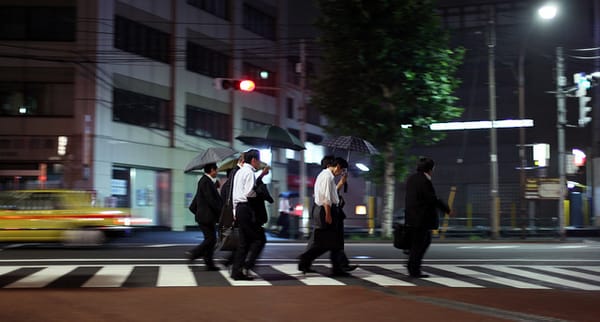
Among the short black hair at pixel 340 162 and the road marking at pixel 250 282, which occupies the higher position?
the short black hair at pixel 340 162

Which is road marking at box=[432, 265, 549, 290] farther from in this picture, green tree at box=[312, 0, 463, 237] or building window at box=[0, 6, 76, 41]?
building window at box=[0, 6, 76, 41]

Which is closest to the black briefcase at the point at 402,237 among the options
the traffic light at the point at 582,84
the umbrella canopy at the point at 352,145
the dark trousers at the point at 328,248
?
the dark trousers at the point at 328,248

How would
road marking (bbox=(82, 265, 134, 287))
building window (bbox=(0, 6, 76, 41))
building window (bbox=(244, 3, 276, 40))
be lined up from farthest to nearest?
building window (bbox=(244, 3, 276, 40)) → building window (bbox=(0, 6, 76, 41)) → road marking (bbox=(82, 265, 134, 287))

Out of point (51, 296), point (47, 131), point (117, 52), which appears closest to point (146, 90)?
point (117, 52)

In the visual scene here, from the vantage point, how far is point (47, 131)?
28.1 meters

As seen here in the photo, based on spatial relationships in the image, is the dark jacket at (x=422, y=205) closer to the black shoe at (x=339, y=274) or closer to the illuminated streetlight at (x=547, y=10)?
the black shoe at (x=339, y=274)

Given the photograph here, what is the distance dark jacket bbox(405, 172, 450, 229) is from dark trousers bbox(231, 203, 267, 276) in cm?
223

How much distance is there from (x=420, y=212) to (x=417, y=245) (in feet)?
1.67

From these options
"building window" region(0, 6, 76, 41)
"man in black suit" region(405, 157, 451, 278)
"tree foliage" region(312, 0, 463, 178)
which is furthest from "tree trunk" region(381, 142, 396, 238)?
"building window" region(0, 6, 76, 41)

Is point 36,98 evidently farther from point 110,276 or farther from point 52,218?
point 110,276

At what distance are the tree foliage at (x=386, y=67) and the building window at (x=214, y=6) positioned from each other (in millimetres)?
13759

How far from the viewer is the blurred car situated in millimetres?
16891

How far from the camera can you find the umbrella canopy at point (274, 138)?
23188 mm

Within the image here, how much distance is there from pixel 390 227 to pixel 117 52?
48.0 ft
